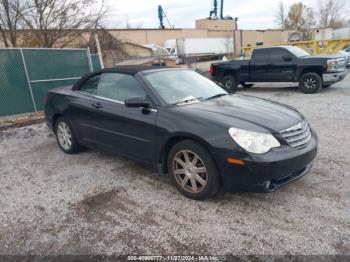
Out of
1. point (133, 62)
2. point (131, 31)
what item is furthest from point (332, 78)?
point (131, 31)

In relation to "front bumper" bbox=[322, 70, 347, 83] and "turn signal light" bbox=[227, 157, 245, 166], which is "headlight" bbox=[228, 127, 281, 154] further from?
"front bumper" bbox=[322, 70, 347, 83]

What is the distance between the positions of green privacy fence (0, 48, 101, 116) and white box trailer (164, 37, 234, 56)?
925 inches

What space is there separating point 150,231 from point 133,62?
17.0 metres

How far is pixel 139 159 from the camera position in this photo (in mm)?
3670

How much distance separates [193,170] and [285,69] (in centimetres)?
907

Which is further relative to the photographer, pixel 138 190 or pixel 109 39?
pixel 109 39

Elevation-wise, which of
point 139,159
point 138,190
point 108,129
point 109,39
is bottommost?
point 138,190

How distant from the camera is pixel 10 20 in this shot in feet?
36.2

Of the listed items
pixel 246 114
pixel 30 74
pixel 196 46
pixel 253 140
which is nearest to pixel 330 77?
pixel 246 114

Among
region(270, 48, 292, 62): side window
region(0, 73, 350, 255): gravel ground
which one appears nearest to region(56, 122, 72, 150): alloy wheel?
region(0, 73, 350, 255): gravel ground

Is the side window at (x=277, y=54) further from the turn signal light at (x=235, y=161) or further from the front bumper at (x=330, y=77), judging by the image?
the turn signal light at (x=235, y=161)

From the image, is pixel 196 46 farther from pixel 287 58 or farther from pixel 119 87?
pixel 119 87

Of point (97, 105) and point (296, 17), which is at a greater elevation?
point (296, 17)

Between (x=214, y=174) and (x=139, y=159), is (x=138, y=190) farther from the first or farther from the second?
(x=214, y=174)
